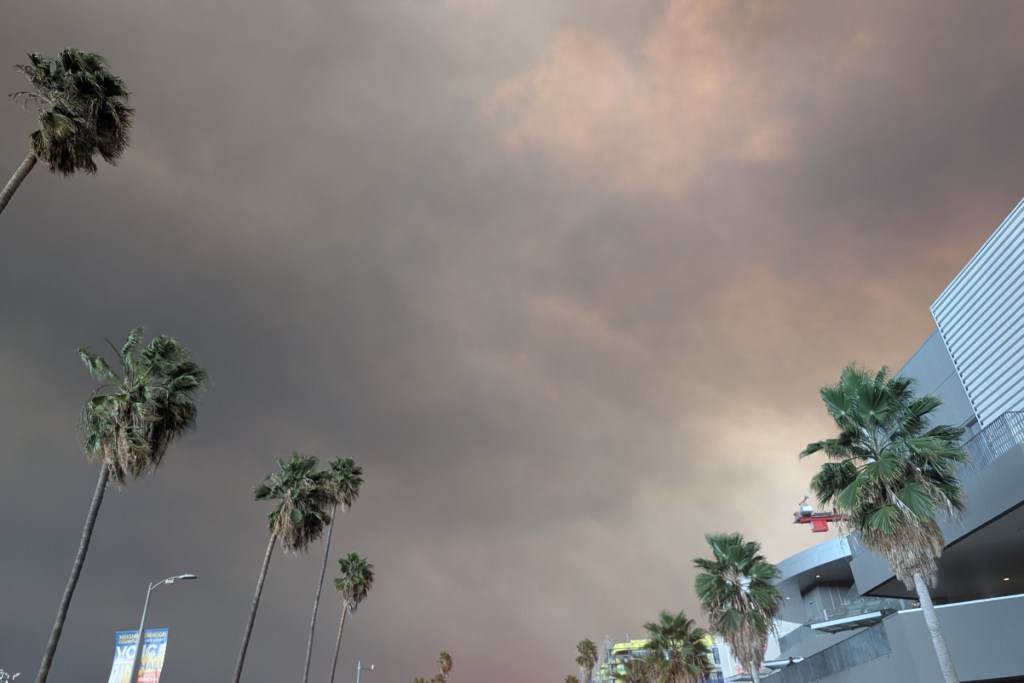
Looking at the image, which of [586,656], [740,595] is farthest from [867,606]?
[586,656]

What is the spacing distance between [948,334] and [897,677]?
17728 mm

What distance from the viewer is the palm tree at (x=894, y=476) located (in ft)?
74.8

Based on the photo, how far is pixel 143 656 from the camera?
38094 millimetres

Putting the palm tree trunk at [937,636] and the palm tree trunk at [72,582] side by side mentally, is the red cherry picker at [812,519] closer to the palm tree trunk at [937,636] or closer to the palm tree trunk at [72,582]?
the palm tree trunk at [937,636]

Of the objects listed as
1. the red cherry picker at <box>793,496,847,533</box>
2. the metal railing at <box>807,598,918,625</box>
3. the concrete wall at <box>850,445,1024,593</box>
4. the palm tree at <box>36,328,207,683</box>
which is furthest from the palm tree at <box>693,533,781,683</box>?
the red cherry picker at <box>793,496,847,533</box>

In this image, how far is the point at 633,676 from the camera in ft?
229

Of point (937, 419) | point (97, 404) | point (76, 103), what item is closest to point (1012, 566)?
point (937, 419)

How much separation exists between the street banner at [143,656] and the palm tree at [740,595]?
31.4 metres

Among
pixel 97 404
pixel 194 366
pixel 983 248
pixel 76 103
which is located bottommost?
pixel 97 404

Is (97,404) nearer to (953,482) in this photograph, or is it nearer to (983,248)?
(953,482)

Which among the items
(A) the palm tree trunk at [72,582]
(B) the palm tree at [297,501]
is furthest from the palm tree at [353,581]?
(A) the palm tree trunk at [72,582]

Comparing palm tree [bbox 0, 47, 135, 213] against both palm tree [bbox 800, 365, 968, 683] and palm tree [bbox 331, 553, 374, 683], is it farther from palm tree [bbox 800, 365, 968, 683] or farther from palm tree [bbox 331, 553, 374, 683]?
palm tree [bbox 331, 553, 374, 683]

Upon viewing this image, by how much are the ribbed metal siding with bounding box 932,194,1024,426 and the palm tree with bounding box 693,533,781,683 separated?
48.2 ft

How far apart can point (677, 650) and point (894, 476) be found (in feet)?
96.6
